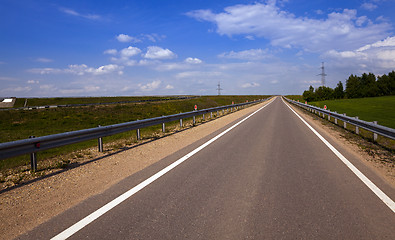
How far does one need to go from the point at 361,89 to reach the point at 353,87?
6278mm

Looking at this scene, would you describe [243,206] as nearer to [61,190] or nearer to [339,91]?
[61,190]

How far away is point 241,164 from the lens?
641 cm

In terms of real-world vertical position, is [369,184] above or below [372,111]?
below

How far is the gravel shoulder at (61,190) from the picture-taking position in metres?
3.67

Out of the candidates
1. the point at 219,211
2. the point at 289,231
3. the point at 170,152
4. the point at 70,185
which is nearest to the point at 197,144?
the point at 170,152

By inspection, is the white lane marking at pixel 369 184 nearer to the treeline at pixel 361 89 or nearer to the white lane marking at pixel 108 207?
the white lane marking at pixel 108 207

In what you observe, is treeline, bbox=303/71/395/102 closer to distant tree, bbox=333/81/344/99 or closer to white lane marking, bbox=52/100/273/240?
distant tree, bbox=333/81/344/99

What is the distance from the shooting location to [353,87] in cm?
14025

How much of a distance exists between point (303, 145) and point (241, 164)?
11.8ft

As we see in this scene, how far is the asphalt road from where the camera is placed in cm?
318

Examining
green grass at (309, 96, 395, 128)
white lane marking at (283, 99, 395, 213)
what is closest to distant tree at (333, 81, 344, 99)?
green grass at (309, 96, 395, 128)

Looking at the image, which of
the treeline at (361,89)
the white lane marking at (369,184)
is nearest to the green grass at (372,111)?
the white lane marking at (369,184)

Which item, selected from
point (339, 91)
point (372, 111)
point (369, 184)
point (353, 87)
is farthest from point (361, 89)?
point (369, 184)

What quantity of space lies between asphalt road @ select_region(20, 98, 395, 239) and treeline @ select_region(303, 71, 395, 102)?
132645 mm
